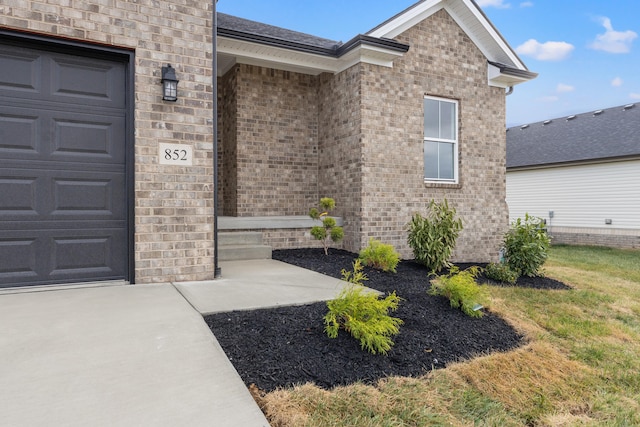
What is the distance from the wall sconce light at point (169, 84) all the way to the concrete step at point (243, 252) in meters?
2.61

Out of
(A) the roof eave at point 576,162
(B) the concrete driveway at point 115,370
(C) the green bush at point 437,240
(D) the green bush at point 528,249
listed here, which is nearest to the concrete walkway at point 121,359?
(B) the concrete driveway at point 115,370

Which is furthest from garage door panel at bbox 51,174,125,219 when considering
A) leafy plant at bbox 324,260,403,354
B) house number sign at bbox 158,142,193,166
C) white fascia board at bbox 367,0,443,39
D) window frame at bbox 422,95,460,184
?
window frame at bbox 422,95,460,184

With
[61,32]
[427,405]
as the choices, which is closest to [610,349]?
[427,405]

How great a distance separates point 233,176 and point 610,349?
6.40 meters

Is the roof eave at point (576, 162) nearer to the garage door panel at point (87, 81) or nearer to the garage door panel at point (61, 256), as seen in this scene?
the garage door panel at point (87, 81)

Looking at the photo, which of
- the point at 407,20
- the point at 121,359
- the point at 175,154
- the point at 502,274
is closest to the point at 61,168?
the point at 175,154

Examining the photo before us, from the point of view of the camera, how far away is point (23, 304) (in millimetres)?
3271

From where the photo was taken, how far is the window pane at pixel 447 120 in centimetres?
791

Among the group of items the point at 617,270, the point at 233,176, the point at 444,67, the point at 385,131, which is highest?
the point at 444,67

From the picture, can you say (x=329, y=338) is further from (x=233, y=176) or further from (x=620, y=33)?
(x=620, y=33)

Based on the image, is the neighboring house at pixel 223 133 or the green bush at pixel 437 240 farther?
the green bush at pixel 437 240

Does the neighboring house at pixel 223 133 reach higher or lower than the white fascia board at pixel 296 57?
lower

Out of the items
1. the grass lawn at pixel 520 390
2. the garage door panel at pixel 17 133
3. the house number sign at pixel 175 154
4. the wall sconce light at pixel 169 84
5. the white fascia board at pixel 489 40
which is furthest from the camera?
the white fascia board at pixel 489 40

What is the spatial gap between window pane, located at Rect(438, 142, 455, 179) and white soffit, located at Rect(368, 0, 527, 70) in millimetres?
2286
